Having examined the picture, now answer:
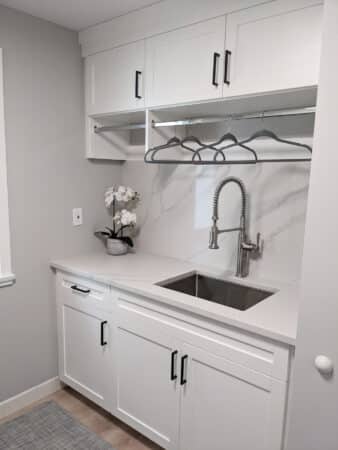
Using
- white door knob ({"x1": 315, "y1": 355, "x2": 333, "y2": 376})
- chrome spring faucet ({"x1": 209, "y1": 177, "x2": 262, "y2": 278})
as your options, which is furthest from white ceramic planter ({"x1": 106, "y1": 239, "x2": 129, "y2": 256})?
white door knob ({"x1": 315, "y1": 355, "x2": 333, "y2": 376})

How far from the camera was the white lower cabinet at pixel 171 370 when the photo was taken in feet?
4.70

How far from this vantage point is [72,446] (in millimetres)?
1961

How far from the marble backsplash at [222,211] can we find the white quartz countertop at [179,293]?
0.09 meters

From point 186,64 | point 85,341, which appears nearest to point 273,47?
point 186,64

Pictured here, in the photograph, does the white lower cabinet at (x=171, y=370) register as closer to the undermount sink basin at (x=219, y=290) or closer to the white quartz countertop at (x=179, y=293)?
the white quartz countertop at (x=179, y=293)

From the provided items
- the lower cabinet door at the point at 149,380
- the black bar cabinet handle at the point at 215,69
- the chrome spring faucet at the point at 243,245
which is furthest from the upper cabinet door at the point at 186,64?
the lower cabinet door at the point at 149,380

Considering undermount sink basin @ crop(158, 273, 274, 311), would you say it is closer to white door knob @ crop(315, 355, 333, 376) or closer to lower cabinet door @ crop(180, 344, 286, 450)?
lower cabinet door @ crop(180, 344, 286, 450)

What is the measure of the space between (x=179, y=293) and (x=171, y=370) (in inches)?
14.4

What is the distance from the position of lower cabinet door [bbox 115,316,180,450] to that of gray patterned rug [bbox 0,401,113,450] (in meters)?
0.23

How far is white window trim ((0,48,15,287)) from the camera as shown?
2004 millimetres

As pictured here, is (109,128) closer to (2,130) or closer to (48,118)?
(48,118)

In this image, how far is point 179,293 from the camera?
173 centimetres

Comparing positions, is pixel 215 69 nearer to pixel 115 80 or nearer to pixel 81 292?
pixel 115 80

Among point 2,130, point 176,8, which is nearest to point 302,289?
point 176,8
